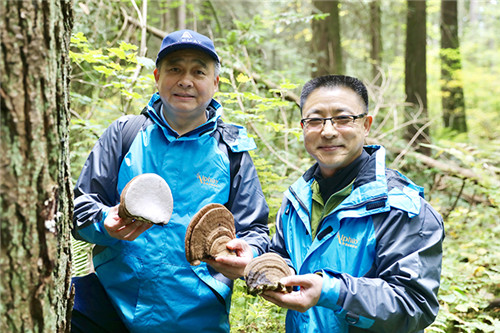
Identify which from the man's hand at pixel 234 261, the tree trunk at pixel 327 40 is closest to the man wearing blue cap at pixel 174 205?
the man's hand at pixel 234 261

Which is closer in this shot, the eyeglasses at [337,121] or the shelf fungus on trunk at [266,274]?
the shelf fungus on trunk at [266,274]

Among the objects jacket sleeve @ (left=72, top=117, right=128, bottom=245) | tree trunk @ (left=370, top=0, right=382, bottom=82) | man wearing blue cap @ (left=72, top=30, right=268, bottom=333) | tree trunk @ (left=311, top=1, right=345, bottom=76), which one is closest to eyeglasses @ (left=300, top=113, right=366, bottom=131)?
man wearing blue cap @ (left=72, top=30, right=268, bottom=333)

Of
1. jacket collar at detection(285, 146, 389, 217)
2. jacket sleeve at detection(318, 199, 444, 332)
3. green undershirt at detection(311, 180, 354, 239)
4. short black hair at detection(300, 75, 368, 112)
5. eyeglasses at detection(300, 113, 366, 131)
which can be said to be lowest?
jacket sleeve at detection(318, 199, 444, 332)

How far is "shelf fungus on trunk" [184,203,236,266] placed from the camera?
97.8 inches

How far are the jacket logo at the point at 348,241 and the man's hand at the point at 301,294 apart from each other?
40cm

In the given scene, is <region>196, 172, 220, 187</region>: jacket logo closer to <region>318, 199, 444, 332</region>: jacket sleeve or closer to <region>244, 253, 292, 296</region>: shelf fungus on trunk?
<region>244, 253, 292, 296</region>: shelf fungus on trunk

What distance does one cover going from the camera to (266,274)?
2.22 metres

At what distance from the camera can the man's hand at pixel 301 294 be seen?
2172mm

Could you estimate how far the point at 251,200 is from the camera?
3014 mm

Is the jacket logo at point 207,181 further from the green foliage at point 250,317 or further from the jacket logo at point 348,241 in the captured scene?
the green foliage at point 250,317

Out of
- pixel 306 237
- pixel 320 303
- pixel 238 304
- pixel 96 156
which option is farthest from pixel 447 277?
pixel 96 156

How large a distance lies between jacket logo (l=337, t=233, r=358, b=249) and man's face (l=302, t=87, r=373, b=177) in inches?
20.7

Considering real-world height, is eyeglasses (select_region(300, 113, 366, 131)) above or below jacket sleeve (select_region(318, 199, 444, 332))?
above

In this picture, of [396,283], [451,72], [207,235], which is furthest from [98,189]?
[451,72]
